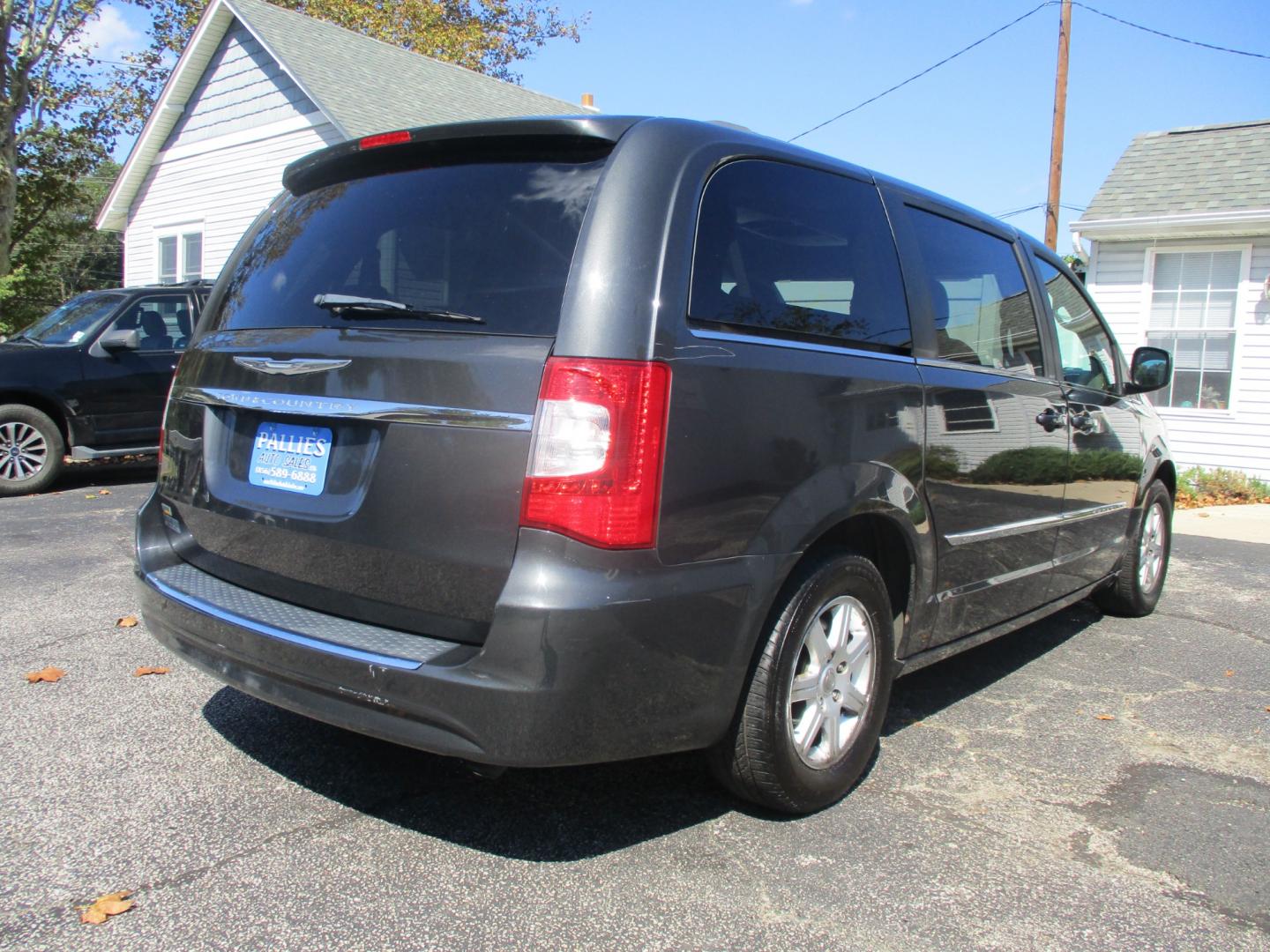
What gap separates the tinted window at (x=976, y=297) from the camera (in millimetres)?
3459

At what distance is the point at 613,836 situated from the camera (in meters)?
2.73

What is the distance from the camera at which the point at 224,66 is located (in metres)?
17.4

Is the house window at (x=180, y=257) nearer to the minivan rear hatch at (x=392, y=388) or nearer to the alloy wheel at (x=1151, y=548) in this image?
the alloy wheel at (x=1151, y=548)

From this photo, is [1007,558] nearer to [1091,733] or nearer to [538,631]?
[1091,733]

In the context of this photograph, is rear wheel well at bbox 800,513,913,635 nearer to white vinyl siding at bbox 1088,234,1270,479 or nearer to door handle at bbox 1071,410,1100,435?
door handle at bbox 1071,410,1100,435

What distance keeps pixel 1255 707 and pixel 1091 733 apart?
35.2 inches

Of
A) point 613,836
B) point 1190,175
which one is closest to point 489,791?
point 613,836

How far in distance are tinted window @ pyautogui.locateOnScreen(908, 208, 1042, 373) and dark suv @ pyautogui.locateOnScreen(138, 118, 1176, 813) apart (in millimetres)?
61

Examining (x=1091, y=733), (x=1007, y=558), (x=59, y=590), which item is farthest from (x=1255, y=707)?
(x=59, y=590)

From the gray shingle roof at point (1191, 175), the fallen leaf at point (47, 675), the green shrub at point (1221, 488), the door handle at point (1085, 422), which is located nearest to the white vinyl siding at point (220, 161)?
the gray shingle roof at point (1191, 175)

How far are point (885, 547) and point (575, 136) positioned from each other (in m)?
1.54

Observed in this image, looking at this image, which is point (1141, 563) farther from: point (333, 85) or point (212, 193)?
point (212, 193)

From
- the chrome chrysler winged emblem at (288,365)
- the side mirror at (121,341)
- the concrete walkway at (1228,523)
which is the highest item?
the side mirror at (121,341)

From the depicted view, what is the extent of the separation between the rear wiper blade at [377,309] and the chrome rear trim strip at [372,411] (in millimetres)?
230
